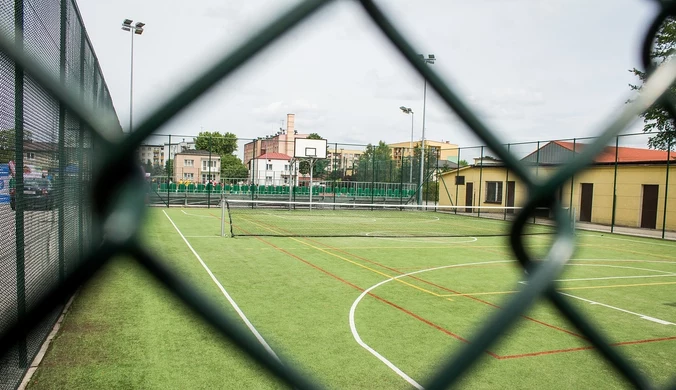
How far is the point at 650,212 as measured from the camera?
68.2 ft

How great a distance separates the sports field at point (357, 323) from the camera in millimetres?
4223

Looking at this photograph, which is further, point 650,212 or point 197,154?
point 650,212

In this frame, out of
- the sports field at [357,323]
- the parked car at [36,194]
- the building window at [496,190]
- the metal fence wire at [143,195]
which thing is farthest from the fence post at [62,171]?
the metal fence wire at [143,195]

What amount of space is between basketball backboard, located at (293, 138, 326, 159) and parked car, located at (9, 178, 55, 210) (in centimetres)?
2194

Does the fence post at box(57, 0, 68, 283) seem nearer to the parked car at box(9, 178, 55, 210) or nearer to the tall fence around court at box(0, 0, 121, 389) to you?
the tall fence around court at box(0, 0, 121, 389)

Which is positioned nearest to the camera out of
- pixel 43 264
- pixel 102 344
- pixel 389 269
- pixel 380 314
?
pixel 43 264

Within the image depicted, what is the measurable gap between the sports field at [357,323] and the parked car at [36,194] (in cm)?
79

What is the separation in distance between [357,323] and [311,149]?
21.0 meters

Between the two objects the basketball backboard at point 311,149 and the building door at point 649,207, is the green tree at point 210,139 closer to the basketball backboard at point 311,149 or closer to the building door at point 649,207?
the building door at point 649,207

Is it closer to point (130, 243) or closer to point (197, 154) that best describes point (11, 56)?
point (130, 243)

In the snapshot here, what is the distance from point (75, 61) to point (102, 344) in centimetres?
268

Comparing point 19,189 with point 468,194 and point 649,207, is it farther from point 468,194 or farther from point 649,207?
point 468,194

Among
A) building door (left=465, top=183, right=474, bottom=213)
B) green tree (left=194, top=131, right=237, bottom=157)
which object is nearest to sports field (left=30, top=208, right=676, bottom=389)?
green tree (left=194, top=131, right=237, bottom=157)

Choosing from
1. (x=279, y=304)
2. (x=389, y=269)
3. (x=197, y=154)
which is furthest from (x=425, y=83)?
(x=389, y=269)
